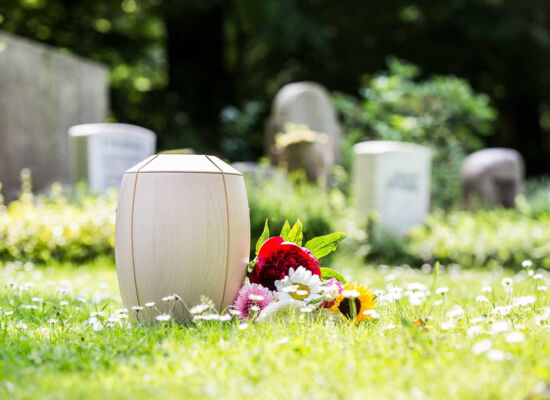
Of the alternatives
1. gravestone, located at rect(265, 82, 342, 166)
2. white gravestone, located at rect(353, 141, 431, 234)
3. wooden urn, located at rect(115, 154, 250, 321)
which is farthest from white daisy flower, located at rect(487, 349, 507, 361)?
gravestone, located at rect(265, 82, 342, 166)

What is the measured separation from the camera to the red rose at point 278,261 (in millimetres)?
3271

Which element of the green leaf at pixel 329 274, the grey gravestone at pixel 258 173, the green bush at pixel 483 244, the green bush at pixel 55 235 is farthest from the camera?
the grey gravestone at pixel 258 173

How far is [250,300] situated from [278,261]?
244 millimetres

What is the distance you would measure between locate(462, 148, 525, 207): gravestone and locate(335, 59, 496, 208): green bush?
1.08 meters

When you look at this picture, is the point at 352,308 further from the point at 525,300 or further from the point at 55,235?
the point at 55,235

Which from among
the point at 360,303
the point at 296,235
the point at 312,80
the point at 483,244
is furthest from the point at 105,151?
the point at 312,80

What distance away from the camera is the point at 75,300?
399 centimetres

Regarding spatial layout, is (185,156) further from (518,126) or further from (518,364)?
(518,126)

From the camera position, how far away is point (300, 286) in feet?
10.3

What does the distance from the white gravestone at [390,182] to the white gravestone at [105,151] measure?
317cm

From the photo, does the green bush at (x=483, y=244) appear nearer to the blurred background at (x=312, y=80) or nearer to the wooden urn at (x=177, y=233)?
the blurred background at (x=312, y=80)

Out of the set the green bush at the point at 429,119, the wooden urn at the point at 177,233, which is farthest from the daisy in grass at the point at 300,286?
the green bush at the point at 429,119

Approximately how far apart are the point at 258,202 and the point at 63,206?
2.72m

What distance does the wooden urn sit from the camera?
3.04 m
